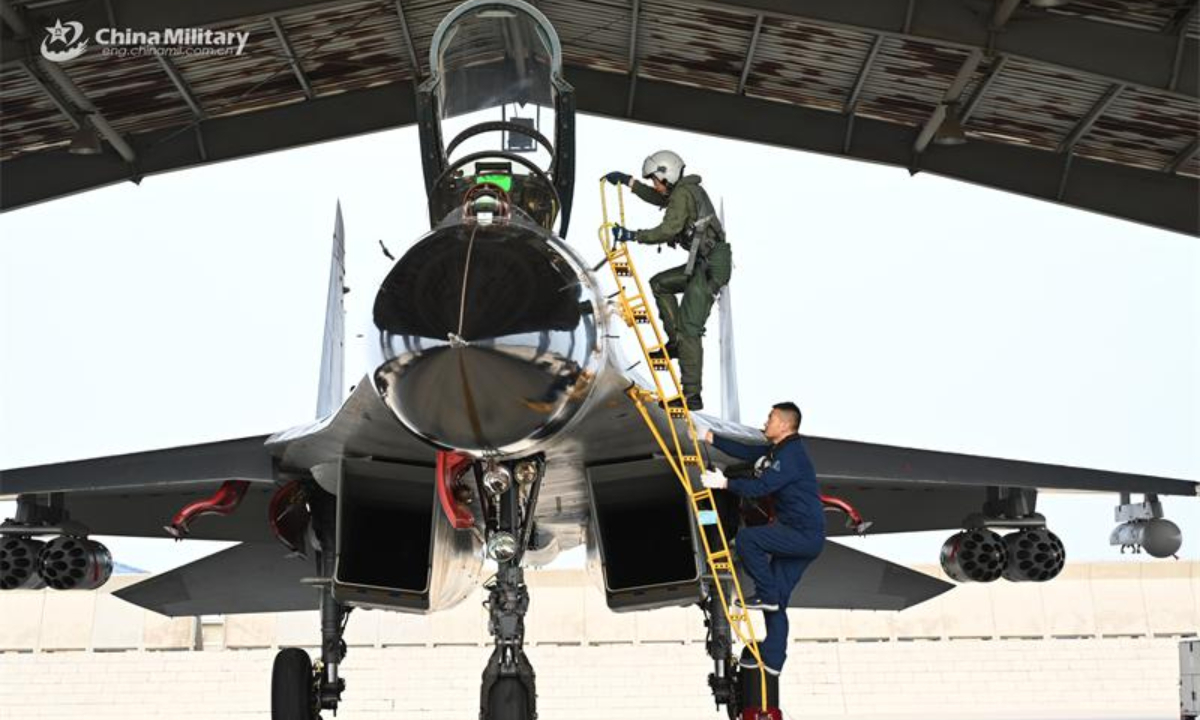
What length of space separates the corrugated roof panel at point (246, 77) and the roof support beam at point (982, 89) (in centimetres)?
626

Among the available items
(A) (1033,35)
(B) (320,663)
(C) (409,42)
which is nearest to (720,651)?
(B) (320,663)

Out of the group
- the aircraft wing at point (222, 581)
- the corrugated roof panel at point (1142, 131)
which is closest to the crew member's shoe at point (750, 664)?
the aircraft wing at point (222, 581)

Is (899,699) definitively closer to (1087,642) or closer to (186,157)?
(1087,642)

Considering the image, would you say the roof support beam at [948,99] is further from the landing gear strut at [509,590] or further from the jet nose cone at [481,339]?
the jet nose cone at [481,339]

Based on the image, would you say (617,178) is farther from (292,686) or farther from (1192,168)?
(1192,168)

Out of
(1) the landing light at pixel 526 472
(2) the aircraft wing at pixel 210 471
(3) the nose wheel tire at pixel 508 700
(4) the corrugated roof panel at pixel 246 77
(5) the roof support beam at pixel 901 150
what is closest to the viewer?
(1) the landing light at pixel 526 472

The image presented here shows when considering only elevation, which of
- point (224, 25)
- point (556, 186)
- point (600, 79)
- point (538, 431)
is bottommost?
point (538, 431)

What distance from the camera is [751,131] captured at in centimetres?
1312

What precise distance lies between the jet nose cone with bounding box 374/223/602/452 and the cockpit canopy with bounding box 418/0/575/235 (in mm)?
1608

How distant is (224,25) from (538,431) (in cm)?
743

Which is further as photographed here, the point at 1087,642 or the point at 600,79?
the point at 1087,642

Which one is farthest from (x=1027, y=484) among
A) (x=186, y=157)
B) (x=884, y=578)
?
(x=186, y=157)

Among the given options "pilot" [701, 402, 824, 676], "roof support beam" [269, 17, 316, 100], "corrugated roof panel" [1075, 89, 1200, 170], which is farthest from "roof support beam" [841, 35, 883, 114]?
"pilot" [701, 402, 824, 676]

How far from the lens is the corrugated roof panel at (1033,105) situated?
37.8 feet
